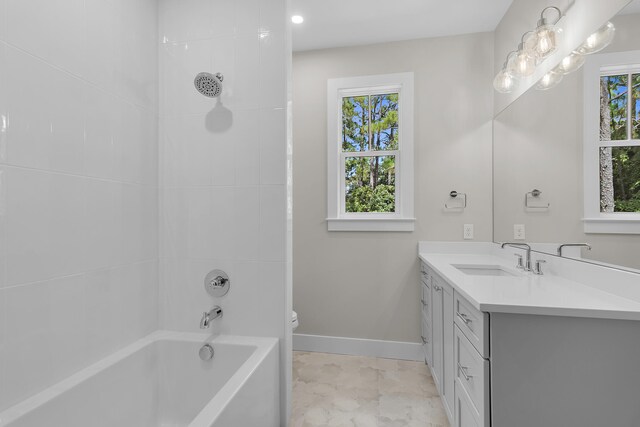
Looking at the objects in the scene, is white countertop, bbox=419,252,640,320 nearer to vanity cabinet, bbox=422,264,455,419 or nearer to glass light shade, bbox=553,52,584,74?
vanity cabinet, bbox=422,264,455,419

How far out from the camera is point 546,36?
1720mm

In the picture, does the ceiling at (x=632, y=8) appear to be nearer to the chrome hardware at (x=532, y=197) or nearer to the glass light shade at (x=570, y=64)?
the glass light shade at (x=570, y=64)

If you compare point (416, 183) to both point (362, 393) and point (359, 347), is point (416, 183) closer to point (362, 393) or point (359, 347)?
point (359, 347)

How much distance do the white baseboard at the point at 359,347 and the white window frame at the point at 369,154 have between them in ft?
3.15

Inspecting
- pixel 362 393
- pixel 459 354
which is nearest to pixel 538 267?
pixel 459 354

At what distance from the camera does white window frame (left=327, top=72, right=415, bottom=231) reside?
260cm

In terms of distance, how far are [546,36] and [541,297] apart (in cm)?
146

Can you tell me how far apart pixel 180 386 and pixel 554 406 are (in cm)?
155

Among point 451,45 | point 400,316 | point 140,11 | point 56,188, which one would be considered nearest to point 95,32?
point 140,11

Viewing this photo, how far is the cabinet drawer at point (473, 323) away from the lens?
1.16m

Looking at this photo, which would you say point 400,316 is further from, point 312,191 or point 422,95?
point 422,95

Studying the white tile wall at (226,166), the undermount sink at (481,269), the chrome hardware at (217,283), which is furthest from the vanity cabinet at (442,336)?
the chrome hardware at (217,283)

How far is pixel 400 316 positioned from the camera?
2.61 meters

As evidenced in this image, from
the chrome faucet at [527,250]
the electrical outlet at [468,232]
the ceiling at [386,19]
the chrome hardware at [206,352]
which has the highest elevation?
the ceiling at [386,19]
